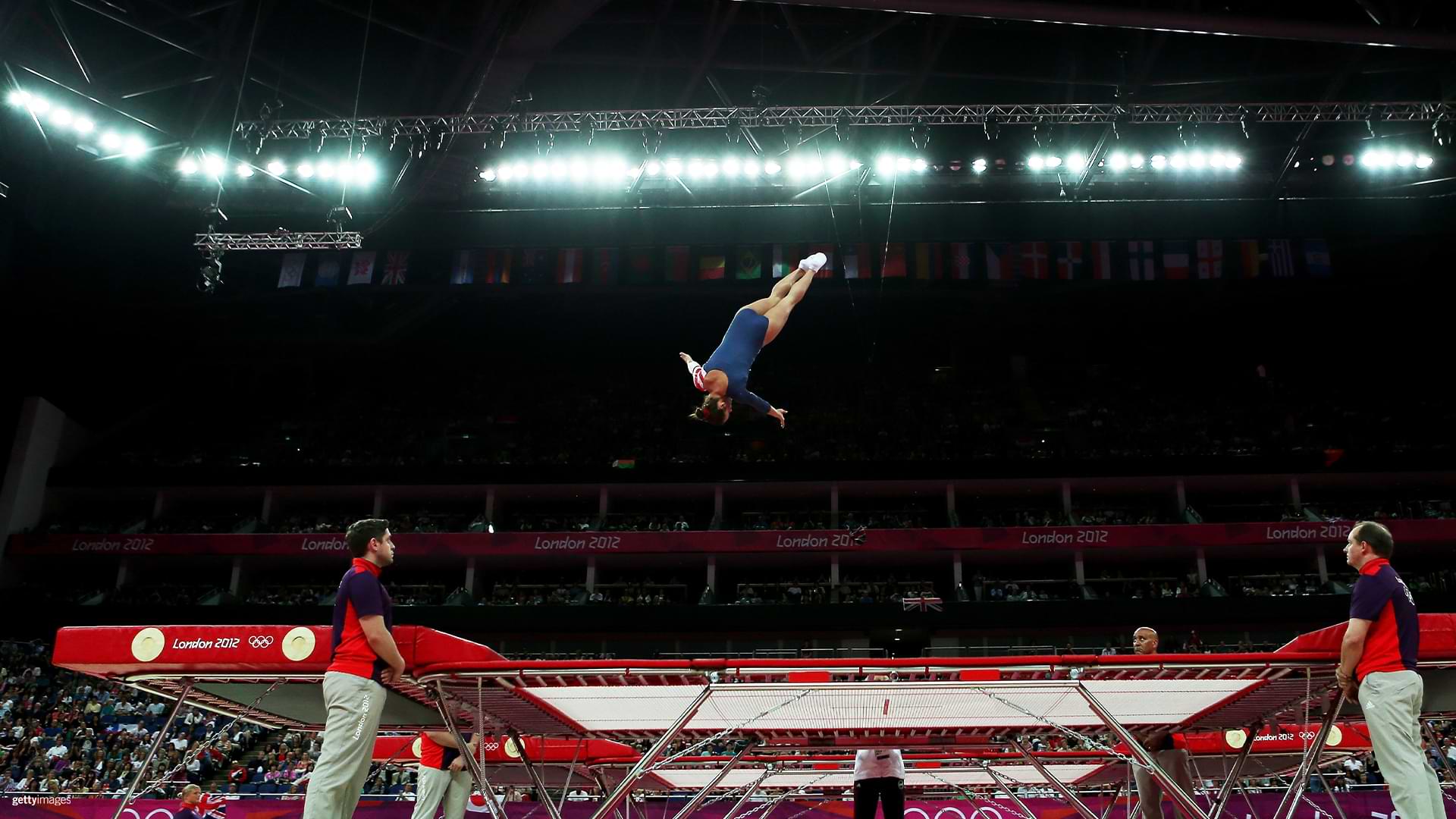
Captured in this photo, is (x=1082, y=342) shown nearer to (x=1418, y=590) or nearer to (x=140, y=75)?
(x=1418, y=590)

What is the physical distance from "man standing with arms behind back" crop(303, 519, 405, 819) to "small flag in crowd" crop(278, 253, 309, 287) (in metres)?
27.0

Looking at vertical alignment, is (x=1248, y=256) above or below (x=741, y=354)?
above

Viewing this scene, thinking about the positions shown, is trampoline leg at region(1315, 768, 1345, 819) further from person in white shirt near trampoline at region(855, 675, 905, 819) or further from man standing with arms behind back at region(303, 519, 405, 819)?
man standing with arms behind back at region(303, 519, 405, 819)

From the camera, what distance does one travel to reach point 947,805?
14062 millimetres

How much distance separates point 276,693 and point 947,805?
1006 cm

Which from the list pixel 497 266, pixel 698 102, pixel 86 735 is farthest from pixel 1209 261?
pixel 86 735

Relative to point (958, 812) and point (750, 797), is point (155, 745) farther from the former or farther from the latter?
point (958, 812)

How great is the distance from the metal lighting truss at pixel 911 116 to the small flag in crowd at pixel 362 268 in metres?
Answer: 8.13

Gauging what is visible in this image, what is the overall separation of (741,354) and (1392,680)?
6.19 m

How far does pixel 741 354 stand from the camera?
10.1 m

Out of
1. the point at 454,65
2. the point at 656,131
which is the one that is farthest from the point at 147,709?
the point at 656,131

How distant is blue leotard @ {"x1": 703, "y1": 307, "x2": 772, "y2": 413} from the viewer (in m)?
9.97

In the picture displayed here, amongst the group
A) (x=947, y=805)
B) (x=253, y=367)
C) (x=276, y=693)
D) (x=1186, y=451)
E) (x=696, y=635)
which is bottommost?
(x=947, y=805)

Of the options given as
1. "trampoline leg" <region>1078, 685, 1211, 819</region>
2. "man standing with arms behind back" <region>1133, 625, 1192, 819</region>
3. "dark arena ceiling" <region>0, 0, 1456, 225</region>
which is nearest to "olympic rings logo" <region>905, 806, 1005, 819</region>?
"man standing with arms behind back" <region>1133, 625, 1192, 819</region>
